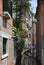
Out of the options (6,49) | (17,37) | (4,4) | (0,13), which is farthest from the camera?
(17,37)

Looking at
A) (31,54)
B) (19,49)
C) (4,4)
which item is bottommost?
(31,54)

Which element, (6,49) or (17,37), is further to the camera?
(17,37)

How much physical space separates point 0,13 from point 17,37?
16317mm

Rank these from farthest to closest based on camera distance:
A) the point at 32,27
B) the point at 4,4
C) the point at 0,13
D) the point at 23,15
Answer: the point at 32,27 → the point at 23,15 → the point at 4,4 → the point at 0,13

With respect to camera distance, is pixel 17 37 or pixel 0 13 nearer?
pixel 0 13

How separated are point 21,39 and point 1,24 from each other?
16384 mm

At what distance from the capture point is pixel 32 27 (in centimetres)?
5412

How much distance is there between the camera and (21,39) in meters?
28.8

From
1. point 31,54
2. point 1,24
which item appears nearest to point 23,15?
point 31,54

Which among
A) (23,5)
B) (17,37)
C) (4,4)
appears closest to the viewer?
(4,4)

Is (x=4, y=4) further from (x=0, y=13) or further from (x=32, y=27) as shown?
(x=32, y=27)

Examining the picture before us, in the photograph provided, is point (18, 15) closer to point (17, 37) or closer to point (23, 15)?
point (23, 15)

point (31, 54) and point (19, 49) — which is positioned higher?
point (19, 49)

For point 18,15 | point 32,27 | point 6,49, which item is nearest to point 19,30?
point 18,15
